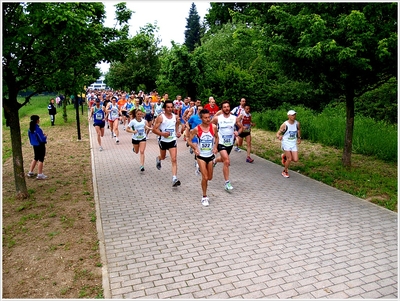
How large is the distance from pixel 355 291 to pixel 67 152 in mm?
10824

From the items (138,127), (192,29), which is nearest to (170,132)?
(138,127)

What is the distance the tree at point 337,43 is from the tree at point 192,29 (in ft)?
215

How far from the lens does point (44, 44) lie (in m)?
6.48

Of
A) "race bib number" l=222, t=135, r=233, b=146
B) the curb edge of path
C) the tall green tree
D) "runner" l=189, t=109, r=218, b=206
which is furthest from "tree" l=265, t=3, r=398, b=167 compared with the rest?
the tall green tree

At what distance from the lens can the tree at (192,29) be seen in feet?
240

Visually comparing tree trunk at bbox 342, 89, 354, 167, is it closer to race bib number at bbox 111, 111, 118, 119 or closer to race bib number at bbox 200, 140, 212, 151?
race bib number at bbox 200, 140, 212, 151

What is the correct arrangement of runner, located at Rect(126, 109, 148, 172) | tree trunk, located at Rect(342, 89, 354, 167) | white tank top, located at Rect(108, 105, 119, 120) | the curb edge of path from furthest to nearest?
white tank top, located at Rect(108, 105, 119, 120) < runner, located at Rect(126, 109, 148, 172) < tree trunk, located at Rect(342, 89, 354, 167) < the curb edge of path

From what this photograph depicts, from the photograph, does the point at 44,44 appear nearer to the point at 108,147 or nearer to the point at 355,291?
the point at 355,291

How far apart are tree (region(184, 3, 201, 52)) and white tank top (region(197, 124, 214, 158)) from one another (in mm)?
67581

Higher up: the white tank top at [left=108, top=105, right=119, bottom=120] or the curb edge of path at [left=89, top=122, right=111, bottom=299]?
the white tank top at [left=108, top=105, right=119, bottom=120]

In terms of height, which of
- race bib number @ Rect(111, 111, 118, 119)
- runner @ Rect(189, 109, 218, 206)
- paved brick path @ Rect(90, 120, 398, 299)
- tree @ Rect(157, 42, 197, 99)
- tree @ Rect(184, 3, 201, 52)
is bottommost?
paved brick path @ Rect(90, 120, 398, 299)

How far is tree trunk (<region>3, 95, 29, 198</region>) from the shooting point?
680 centimetres

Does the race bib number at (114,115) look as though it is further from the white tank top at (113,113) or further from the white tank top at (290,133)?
the white tank top at (290,133)

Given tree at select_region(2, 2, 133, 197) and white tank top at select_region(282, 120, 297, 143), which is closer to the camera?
tree at select_region(2, 2, 133, 197)
